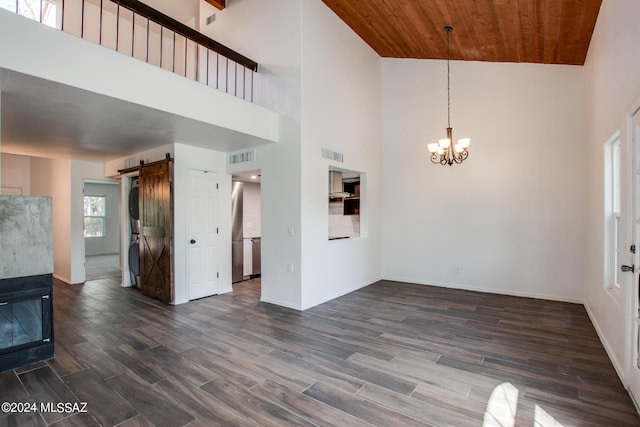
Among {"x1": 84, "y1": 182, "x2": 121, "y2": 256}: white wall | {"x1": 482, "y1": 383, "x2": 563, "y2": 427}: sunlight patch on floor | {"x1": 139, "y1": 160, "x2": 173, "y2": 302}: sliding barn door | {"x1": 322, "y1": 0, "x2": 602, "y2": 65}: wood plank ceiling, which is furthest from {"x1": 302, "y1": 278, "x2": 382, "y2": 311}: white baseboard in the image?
{"x1": 84, "y1": 182, "x2": 121, "y2": 256}: white wall

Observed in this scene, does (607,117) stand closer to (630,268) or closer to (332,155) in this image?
(630,268)

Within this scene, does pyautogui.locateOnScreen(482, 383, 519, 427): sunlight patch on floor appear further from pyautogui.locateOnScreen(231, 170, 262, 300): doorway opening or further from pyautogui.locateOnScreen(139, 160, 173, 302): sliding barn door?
pyautogui.locateOnScreen(139, 160, 173, 302): sliding barn door

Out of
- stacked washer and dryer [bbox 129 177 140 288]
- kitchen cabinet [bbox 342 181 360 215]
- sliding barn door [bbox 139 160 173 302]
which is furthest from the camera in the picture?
kitchen cabinet [bbox 342 181 360 215]

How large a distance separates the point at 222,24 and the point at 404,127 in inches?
154

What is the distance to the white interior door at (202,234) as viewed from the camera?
16.9 feet

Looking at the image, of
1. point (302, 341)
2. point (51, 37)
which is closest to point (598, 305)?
point (302, 341)

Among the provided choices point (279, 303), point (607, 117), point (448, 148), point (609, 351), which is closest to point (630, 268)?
point (609, 351)

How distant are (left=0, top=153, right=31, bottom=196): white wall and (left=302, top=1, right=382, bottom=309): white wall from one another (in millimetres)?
7262

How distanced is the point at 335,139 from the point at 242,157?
5.21ft

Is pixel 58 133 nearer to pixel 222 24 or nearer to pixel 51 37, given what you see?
pixel 51 37

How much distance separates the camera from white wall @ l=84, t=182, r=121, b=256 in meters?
Result: 10.9

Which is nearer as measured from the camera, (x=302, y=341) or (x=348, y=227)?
(x=302, y=341)

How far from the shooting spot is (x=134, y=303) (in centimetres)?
503

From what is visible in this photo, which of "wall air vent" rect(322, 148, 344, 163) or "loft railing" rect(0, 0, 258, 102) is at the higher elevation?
"loft railing" rect(0, 0, 258, 102)
